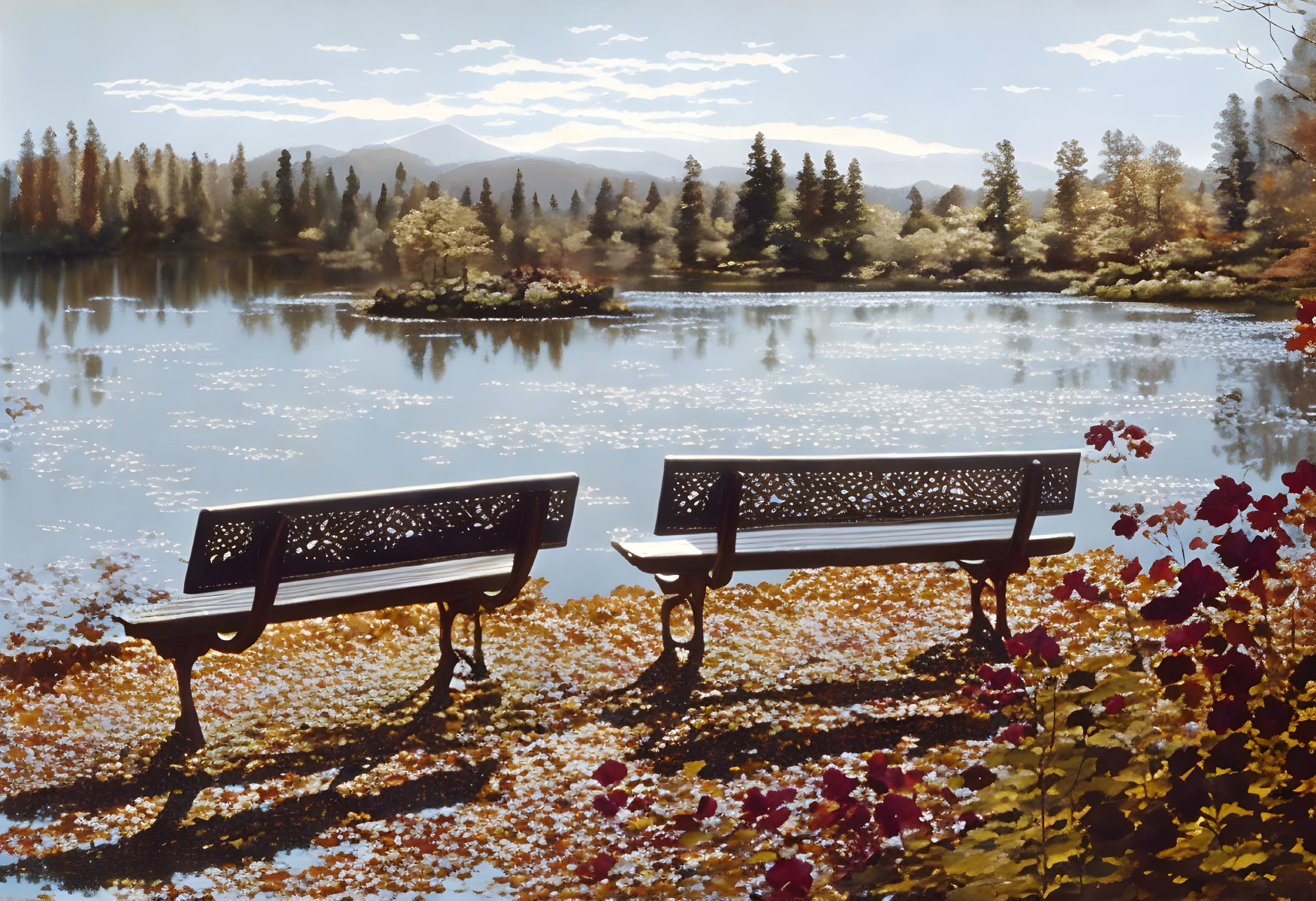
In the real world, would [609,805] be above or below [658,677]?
above

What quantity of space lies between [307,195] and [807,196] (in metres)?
3.41

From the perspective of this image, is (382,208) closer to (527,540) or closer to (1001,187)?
(1001,187)

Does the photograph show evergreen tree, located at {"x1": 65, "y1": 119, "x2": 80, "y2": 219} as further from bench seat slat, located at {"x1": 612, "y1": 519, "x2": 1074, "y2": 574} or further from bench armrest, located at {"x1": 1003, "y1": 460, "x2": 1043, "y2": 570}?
bench armrest, located at {"x1": 1003, "y1": 460, "x2": 1043, "y2": 570}

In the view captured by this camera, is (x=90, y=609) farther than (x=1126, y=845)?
Yes

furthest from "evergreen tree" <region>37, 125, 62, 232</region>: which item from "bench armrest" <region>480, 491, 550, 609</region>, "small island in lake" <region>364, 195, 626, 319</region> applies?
"bench armrest" <region>480, 491, 550, 609</region>

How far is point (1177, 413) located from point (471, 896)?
741 cm

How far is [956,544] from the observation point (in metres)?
4.00

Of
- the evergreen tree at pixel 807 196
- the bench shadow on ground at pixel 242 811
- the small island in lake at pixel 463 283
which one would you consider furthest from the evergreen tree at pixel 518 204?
the bench shadow on ground at pixel 242 811

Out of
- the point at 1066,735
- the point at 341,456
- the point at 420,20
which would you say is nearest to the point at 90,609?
the point at 341,456

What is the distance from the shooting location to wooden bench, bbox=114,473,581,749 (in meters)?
3.17

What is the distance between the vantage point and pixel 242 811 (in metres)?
2.87

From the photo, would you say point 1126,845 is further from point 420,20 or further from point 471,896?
point 420,20

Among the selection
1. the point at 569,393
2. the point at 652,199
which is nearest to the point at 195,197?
the point at 652,199

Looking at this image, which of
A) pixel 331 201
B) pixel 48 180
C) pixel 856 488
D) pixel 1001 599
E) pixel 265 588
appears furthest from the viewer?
pixel 331 201
